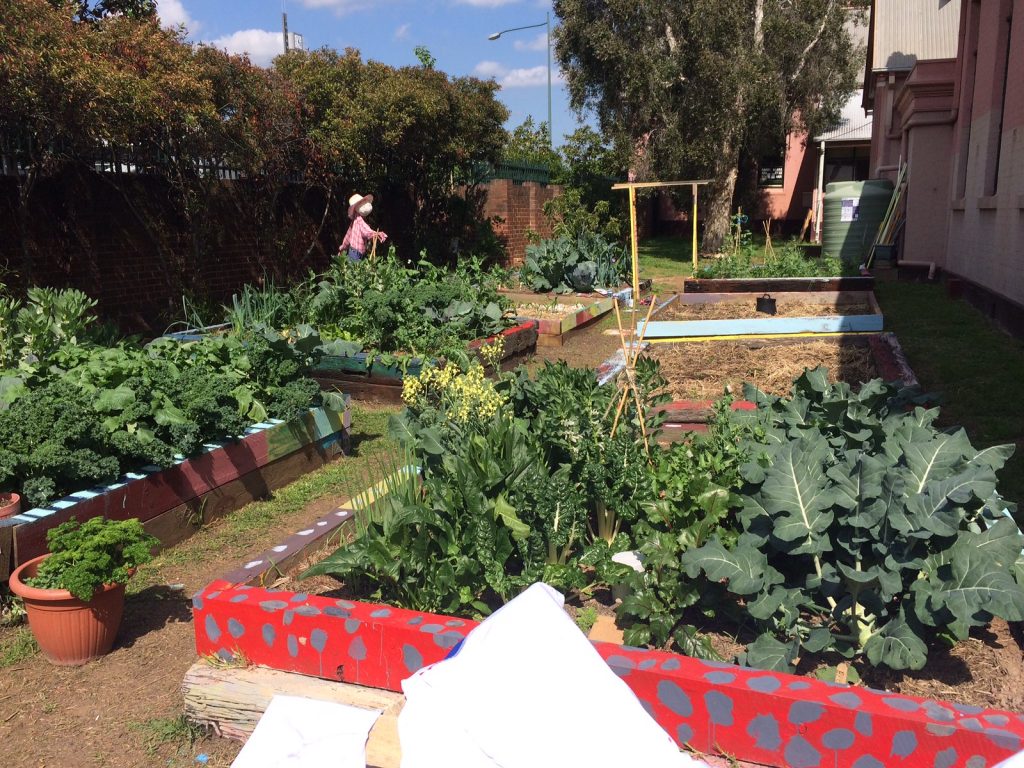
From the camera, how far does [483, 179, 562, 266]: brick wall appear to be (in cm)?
1792

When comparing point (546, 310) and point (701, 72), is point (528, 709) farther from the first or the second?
point (701, 72)

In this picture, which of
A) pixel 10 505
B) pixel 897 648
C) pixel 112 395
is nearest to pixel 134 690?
pixel 10 505

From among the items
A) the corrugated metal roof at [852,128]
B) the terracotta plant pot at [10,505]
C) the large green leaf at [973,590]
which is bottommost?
the terracotta plant pot at [10,505]

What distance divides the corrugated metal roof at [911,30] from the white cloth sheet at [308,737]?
21687mm

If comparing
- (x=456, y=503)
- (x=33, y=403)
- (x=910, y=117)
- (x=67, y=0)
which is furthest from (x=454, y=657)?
(x=910, y=117)

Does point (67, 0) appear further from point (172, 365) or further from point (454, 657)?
point (454, 657)

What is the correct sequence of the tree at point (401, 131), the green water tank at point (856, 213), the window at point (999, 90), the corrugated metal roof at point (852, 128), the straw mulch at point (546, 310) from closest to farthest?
the window at point (999, 90) < the straw mulch at point (546, 310) < the tree at point (401, 131) < the green water tank at point (856, 213) < the corrugated metal roof at point (852, 128)

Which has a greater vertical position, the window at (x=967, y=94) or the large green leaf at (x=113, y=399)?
the window at (x=967, y=94)

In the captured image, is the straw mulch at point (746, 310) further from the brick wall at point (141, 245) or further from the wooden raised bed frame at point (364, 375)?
the brick wall at point (141, 245)

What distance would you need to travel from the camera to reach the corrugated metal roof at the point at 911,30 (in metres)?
20.3

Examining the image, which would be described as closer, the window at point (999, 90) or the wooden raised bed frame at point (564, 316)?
the wooden raised bed frame at point (564, 316)

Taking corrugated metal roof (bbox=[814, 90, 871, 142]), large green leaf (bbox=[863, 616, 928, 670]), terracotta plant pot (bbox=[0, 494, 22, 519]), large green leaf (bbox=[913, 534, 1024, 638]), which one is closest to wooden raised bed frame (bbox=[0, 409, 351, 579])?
terracotta plant pot (bbox=[0, 494, 22, 519])

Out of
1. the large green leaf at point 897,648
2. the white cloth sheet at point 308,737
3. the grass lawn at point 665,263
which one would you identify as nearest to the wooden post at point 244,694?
the white cloth sheet at point 308,737

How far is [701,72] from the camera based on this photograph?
1961 centimetres
